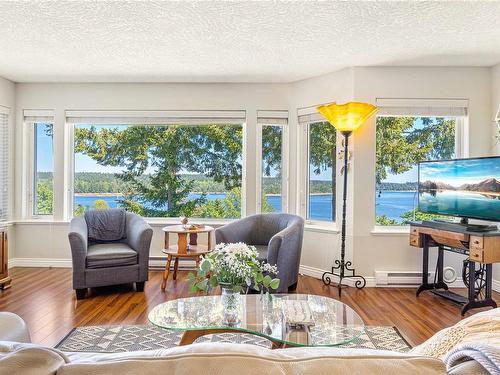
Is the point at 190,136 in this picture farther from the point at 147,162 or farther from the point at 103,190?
the point at 103,190

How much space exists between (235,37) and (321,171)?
2144 millimetres

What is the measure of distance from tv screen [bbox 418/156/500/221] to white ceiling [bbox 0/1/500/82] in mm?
1182

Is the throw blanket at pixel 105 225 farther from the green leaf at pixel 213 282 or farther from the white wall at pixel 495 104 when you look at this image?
the white wall at pixel 495 104

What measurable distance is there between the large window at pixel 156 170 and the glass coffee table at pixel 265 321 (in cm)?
281

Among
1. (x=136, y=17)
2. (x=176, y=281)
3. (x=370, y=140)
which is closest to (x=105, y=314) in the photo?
(x=176, y=281)

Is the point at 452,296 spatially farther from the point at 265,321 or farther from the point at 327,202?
the point at 265,321

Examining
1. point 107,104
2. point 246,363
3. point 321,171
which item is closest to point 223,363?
point 246,363

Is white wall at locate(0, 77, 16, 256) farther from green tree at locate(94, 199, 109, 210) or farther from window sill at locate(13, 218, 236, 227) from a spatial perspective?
green tree at locate(94, 199, 109, 210)

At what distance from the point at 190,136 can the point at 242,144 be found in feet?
2.48

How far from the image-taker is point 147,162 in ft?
17.4

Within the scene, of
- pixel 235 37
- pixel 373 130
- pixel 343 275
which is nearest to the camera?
pixel 235 37

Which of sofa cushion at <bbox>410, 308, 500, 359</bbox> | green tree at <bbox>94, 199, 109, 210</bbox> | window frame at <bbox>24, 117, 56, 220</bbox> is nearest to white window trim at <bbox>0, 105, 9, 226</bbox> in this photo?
window frame at <bbox>24, 117, 56, 220</bbox>

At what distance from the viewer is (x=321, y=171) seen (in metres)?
4.88

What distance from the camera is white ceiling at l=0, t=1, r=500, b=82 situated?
2889 mm
